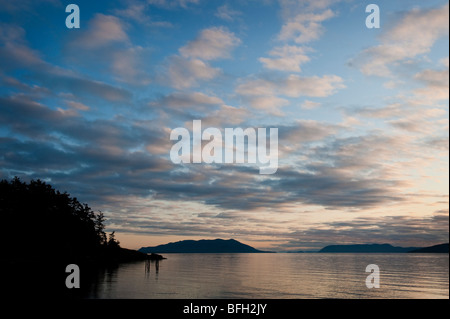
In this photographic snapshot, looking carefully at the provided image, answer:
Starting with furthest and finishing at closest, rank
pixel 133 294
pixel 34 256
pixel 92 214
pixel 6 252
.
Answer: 1. pixel 92 214
2. pixel 34 256
3. pixel 6 252
4. pixel 133 294

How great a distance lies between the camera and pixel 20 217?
8888 cm

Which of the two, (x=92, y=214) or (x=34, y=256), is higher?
(x=92, y=214)
